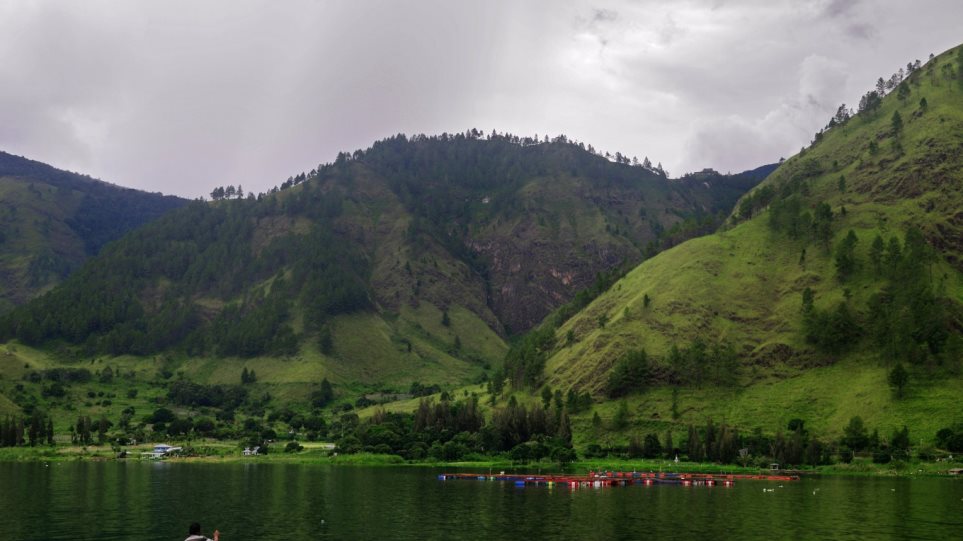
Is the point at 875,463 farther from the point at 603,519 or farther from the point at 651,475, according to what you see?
the point at 603,519

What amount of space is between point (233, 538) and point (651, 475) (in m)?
112

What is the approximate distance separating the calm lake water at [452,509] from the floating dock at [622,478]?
6235 mm

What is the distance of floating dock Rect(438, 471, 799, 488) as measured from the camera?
148 m

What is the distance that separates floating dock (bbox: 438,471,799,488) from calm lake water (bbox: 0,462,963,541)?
20.5 feet

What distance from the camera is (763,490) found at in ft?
433

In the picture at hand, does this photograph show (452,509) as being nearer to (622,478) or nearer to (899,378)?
(622,478)

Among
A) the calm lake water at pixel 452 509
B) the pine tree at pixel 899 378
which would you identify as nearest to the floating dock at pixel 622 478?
the calm lake water at pixel 452 509

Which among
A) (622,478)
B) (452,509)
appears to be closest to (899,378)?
(622,478)

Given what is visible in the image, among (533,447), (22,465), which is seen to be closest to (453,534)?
(533,447)

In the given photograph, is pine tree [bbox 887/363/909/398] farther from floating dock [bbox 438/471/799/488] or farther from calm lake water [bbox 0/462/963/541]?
floating dock [bbox 438/471/799/488]

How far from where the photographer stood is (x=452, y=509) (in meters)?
101

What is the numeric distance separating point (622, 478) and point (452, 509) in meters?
65.7

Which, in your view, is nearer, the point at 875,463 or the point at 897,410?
the point at 875,463

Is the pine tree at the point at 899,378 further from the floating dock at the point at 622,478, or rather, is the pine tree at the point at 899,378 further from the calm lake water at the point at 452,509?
the floating dock at the point at 622,478
